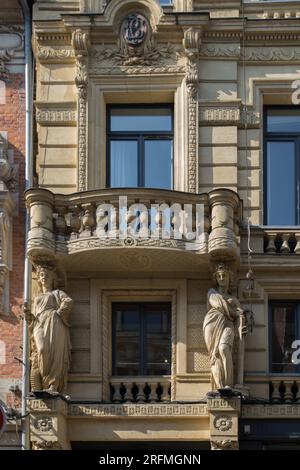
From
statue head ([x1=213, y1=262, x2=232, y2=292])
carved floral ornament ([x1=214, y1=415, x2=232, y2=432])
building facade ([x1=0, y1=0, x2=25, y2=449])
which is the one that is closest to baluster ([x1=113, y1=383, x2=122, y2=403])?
building facade ([x1=0, y1=0, x2=25, y2=449])

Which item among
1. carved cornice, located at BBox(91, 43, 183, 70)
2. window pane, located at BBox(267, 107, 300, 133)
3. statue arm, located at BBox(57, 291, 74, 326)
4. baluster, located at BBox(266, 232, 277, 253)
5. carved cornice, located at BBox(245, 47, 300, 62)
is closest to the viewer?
statue arm, located at BBox(57, 291, 74, 326)

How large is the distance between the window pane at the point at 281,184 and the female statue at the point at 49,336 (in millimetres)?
4184

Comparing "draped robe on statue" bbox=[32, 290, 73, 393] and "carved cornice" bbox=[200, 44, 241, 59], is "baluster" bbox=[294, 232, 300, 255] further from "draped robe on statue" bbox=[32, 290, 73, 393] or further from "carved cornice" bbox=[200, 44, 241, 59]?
"draped robe on statue" bbox=[32, 290, 73, 393]

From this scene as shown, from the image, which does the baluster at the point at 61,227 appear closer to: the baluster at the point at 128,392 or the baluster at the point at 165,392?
the baluster at the point at 128,392

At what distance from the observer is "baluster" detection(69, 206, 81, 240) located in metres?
27.3

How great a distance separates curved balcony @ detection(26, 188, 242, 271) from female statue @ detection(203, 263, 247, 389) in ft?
2.06

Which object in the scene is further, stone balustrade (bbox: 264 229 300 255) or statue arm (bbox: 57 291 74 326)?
stone balustrade (bbox: 264 229 300 255)

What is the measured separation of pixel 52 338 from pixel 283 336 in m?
4.16

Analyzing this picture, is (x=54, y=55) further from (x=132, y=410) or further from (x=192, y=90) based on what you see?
(x=132, y=410)

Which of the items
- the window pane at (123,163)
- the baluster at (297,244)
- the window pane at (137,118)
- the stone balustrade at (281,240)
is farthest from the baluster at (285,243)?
the window pane at (137,118)

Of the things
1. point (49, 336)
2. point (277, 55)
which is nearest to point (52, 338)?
point (49, 336)

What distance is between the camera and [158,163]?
29.0 m

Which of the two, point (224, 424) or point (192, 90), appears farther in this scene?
point (192, 90)
